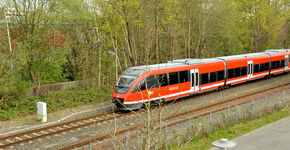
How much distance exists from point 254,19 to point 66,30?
82.9ft

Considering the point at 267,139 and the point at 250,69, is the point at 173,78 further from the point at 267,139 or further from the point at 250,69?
the point at 250,69

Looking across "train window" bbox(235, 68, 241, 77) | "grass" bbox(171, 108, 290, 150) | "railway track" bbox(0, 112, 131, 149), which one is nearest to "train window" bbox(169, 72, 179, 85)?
"railway track" bbox(0, 112, 131, 149)

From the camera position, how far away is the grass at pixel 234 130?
1112 centimetres

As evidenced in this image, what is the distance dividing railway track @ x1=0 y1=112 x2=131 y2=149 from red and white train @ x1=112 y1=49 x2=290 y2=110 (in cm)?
157

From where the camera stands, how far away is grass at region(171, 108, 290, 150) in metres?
11.1

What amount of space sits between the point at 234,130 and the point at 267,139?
1481 mm

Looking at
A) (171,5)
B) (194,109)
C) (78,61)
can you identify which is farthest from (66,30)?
(194,109)

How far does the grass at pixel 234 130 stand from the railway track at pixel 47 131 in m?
3.83

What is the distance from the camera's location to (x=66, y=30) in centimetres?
2264

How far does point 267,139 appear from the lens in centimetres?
1178

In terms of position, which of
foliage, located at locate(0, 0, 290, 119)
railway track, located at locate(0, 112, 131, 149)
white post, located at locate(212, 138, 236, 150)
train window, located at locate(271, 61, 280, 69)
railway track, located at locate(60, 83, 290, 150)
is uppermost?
Result: foliage, located at locate(0, 0, 290, 119)

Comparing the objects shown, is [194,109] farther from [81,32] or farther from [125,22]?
[81,32]

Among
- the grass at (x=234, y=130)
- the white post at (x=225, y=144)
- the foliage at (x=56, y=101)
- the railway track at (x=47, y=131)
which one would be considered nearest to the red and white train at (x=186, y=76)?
the railway track at (x=47, y=131)

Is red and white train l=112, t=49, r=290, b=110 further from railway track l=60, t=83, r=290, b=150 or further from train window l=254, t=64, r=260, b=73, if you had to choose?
railway track l=60, t=83, r=290, b=150
